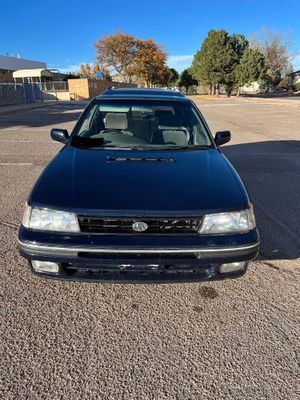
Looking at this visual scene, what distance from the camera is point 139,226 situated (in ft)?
7.97

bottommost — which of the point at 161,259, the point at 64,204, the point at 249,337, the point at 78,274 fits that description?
the point at 249,337

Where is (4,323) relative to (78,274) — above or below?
below

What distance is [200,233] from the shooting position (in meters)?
2.47

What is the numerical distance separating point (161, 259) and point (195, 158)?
1.26 m

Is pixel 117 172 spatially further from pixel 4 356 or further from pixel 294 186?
pixel 294 186

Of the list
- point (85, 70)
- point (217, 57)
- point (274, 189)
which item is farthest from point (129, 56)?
point (274, 189)

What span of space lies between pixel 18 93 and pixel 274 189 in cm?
2742

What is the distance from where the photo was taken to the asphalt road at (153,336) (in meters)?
2.09

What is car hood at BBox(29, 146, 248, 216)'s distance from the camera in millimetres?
2488

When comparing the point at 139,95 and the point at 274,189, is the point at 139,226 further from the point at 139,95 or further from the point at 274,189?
the point at 274,189

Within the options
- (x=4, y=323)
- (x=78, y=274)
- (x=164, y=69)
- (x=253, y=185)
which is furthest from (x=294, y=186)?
(x=164, y=69)

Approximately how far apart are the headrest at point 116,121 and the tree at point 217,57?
55.8 metres

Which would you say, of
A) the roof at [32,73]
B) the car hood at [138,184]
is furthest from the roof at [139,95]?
the roof at [32,73]

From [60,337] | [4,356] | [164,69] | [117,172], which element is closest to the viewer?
[4,356]
